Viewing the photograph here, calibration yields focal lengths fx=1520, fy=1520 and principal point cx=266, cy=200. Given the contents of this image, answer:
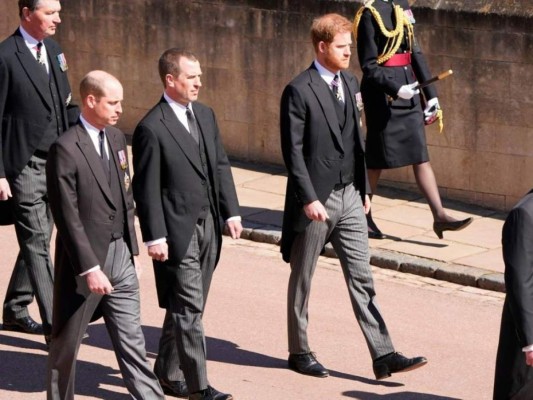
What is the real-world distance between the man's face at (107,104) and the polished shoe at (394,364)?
2.06m

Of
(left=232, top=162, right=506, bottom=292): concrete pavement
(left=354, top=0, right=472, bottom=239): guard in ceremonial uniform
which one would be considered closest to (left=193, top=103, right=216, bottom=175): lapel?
(left=232, top=162, right=506, bottom=292): concrete pavement

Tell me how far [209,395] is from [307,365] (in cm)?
80

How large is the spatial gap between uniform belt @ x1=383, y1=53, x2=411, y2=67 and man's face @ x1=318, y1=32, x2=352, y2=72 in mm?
2700

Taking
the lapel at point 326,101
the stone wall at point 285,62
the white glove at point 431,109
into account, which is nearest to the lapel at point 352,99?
the lapel at point 326,101

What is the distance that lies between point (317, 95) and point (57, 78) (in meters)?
1.67

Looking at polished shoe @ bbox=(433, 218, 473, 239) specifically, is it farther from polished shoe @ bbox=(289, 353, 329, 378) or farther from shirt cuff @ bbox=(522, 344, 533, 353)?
shirt cuff @ bbox=(522, 344, 533, 353)

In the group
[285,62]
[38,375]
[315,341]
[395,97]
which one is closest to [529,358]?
[315,341]

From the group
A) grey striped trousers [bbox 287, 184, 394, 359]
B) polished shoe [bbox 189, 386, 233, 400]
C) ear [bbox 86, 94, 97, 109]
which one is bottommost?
polished shoe [bbox 189, 386, 233, 400]

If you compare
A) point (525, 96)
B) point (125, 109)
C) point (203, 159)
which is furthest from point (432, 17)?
point (203, 159)

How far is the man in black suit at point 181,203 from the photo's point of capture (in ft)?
25.3

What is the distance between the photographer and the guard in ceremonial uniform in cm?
1091

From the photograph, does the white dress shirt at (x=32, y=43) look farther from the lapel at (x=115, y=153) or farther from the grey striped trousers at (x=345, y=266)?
the grey striped trousers at (x=345, y=266)

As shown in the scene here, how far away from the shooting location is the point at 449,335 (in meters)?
9.14

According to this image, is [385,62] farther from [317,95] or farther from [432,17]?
[317,95]
